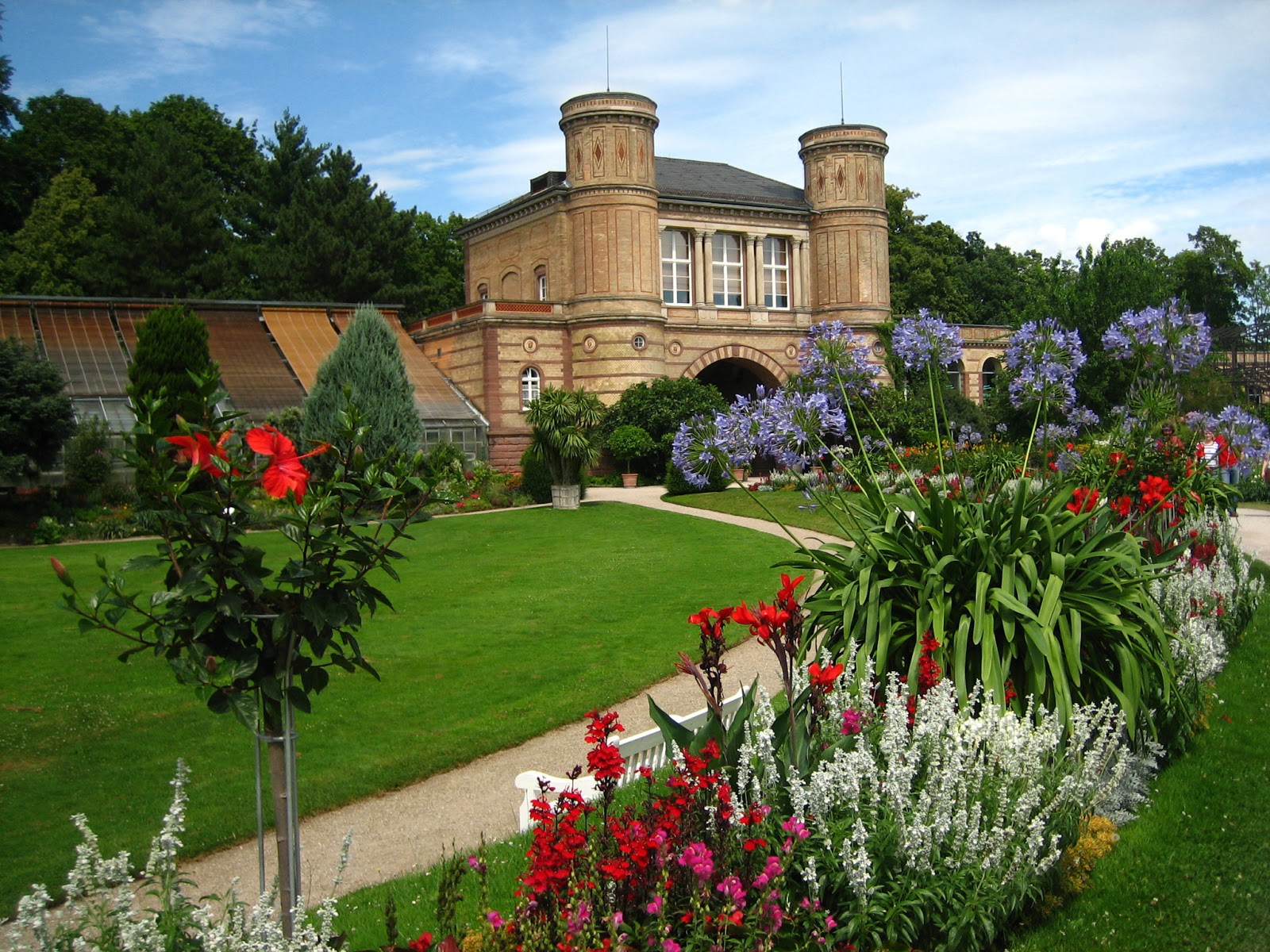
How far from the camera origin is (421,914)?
193 inches

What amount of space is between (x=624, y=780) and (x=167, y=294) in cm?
3768

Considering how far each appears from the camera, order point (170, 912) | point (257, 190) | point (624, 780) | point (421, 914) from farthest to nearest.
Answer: point (257, 190)
point (624, 780)
point (421, 914)
point (170, 912)

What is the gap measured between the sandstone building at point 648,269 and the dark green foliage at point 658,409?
3.98 ft

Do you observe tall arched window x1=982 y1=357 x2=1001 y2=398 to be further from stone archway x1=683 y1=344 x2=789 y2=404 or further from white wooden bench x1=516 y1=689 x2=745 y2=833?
white wooden bench x1=516 y1=689 x2=745 y2=833

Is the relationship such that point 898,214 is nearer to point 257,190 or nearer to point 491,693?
point 257,190

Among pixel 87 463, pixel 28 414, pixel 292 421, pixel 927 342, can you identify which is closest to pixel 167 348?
pixel 28 414

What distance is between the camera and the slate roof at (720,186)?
38.4 metres

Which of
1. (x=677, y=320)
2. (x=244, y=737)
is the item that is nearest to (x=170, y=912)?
(x=244, y=737)

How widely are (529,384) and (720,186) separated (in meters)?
11.7

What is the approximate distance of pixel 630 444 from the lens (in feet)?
107

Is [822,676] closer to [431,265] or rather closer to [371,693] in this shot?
[371,693]

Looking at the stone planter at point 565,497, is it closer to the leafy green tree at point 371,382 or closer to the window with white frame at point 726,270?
the leafy green tree at point 371,382

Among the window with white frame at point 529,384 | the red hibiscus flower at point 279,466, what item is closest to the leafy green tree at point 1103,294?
the window with white frame at point 529,384

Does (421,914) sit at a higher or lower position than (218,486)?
lower
